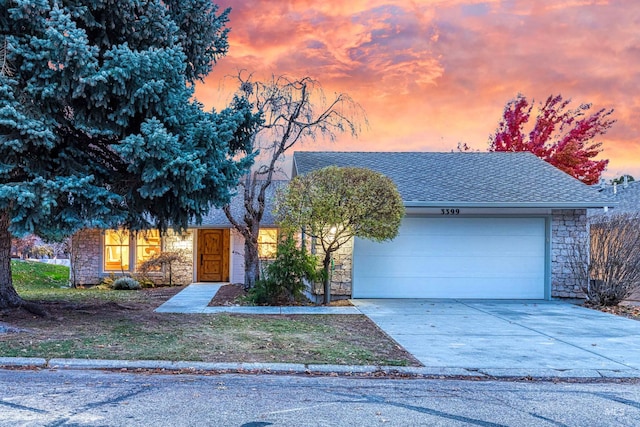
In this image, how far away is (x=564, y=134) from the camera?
2408cm

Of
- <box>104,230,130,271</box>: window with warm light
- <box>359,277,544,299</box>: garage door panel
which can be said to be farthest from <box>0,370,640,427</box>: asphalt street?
<box>104,230,130,271</box>: window with warm light

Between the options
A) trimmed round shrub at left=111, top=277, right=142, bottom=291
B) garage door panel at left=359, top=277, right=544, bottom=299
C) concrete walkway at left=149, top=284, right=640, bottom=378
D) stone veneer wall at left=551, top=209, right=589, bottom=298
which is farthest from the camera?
trimmed round shrub at left=111, top=277, right=142, bottom=291

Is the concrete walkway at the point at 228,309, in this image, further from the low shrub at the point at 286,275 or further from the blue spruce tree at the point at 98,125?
the blue spruce tree at the point at 98,125

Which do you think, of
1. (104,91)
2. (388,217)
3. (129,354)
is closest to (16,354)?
(129,354)

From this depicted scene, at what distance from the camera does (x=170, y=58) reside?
23.2 feet

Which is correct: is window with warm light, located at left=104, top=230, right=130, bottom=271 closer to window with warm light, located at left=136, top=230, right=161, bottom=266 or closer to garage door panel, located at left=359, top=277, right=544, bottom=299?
window with warm light, located at left=136, top=230, right=161, bottom=266

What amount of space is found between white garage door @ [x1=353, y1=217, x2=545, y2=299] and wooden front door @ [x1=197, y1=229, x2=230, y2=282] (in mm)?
7391

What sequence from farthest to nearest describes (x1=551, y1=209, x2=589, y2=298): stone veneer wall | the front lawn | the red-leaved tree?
1. the red-leaved tree
2. (x1=551, y1=209, x2=589, y2=298): stone veneer wall
3. the front lawn

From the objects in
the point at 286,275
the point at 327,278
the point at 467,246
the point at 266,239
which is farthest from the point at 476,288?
the point at 266,239

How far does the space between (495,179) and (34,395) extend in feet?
40.3

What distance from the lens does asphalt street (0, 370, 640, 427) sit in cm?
390

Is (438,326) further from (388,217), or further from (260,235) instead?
(260,235)

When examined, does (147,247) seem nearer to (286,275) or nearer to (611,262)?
(286,275)

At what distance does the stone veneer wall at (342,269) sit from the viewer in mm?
11961
